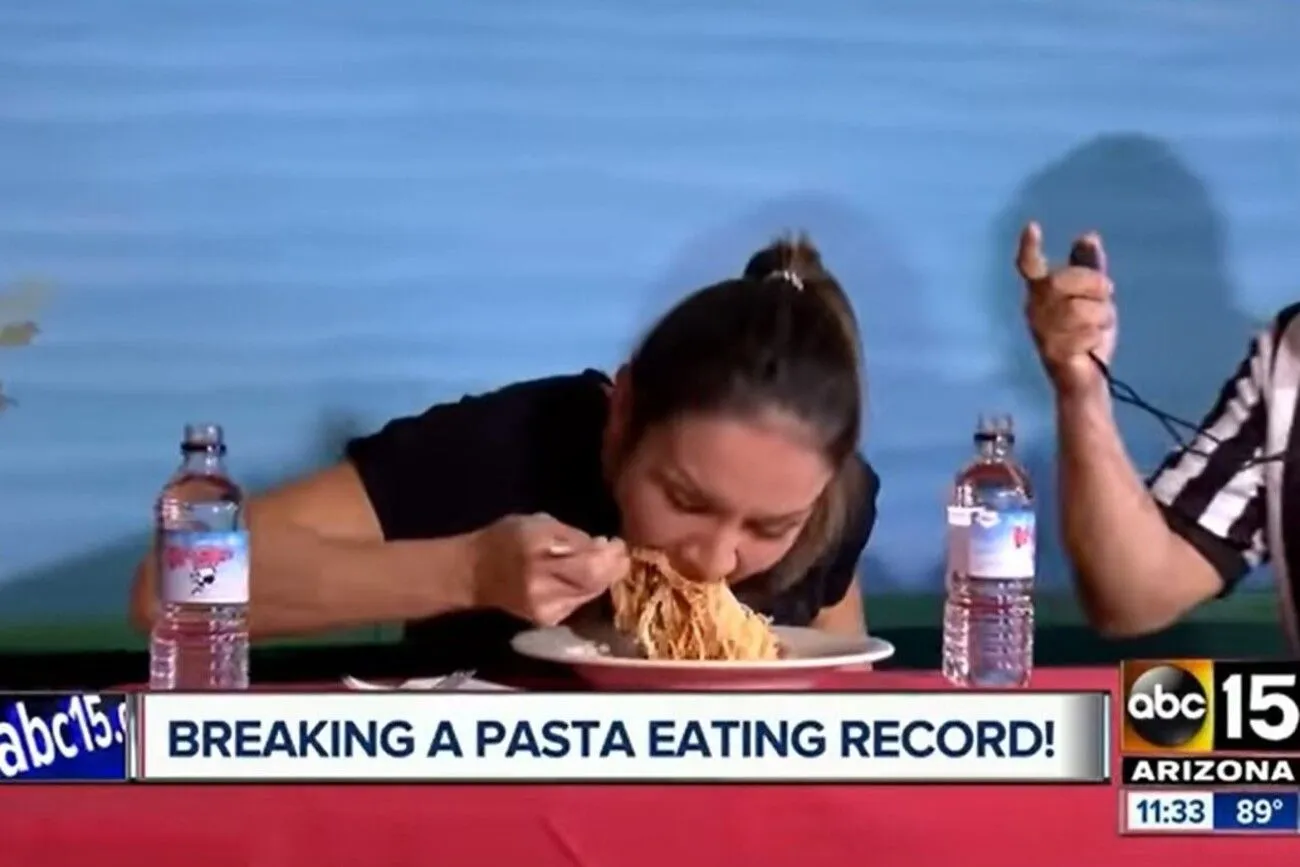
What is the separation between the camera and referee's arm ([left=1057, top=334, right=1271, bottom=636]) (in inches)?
71.2

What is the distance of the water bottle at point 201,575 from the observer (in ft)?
5.32

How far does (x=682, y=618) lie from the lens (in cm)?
174

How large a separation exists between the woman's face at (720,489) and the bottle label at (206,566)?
0.38 meters

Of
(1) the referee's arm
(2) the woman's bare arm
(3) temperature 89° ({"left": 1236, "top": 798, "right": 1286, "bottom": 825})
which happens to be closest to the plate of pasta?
(2) the woman's bare arm

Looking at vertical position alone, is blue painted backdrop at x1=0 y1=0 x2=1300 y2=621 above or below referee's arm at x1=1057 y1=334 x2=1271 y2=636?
above

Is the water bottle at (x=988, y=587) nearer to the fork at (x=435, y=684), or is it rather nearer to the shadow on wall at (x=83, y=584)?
the fork at (x=435, y=684)

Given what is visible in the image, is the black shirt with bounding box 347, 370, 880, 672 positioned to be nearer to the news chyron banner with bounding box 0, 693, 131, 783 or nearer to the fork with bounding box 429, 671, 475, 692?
the fork with bounding box 429, 671, 475, 692

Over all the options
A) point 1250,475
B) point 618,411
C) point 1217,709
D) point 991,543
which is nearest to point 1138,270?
point 1250,475

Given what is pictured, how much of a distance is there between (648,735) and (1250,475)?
68 cm

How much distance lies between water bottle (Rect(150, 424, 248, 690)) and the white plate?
272 millimetres

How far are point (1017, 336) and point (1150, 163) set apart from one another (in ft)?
0.73

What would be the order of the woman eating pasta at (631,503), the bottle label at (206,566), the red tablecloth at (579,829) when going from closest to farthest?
the red tablecloth at (579,829) < the bottle label at (206,566) < the woman eating pasta at (631,503)

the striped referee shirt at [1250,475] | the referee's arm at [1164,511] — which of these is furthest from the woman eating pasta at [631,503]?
the striped referee shirt at [1250,475]

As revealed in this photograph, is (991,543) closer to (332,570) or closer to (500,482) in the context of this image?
(500,482)
